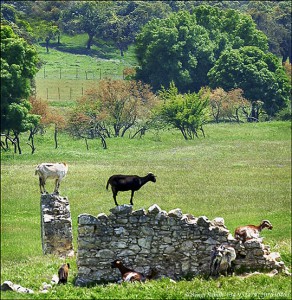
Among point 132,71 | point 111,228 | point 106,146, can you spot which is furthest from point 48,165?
point 132,71

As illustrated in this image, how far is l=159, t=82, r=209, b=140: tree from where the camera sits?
65625 millimetres

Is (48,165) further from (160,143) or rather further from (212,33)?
(212,33)

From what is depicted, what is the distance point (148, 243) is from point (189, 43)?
212 feet

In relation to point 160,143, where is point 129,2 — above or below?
above

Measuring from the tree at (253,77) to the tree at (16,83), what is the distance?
59.5ft

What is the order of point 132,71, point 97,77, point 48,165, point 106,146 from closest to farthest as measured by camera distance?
point 48,165 < point 106,146 < point 97,77 < point 132,71

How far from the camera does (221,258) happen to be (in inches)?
881

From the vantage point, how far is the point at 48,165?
30.0 m

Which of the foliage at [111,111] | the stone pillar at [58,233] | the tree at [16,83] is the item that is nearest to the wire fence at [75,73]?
the foliage at [111,111]

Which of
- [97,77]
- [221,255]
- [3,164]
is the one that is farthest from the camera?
[97,77]

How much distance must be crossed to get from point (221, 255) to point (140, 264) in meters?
1.62

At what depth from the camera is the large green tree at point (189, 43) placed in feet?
→ 263

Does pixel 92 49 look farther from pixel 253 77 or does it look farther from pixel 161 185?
pixel 161 185

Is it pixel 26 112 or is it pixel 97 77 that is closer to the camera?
pixel 26 112
